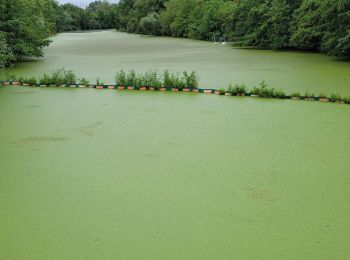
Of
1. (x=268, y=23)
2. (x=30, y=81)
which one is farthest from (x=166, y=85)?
(x=268, y=23)

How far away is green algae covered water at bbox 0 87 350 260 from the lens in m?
1.96

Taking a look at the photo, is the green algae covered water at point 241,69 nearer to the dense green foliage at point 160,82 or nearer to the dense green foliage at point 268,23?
the dense green foliage at point 160,82

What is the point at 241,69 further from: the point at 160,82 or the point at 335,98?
the point at 335,98

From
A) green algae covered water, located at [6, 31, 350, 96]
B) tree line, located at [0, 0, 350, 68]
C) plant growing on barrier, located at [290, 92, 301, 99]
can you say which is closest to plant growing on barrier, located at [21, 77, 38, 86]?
tree line, located at [0, 0, 350, 68]

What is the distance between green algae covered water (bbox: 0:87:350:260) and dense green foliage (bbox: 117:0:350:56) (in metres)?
4.60

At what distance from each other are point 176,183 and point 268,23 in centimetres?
1024

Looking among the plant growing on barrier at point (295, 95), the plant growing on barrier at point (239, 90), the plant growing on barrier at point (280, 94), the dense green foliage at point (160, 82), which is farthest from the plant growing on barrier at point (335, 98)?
the dense green foliage at point (160, 82)

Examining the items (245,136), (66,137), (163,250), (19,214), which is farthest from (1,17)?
(163,250)

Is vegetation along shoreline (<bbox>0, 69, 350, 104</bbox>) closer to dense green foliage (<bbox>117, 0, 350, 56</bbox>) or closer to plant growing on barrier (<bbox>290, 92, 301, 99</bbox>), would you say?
plant growing on barrier (<bbox>290, 92, 301, 99</bbox>)

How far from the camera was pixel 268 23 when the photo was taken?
476 inches

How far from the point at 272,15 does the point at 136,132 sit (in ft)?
29.2

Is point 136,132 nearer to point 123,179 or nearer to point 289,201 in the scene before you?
point 123,179

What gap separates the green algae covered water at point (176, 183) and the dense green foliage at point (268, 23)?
460cm

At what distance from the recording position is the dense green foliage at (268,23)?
866 centimetres
